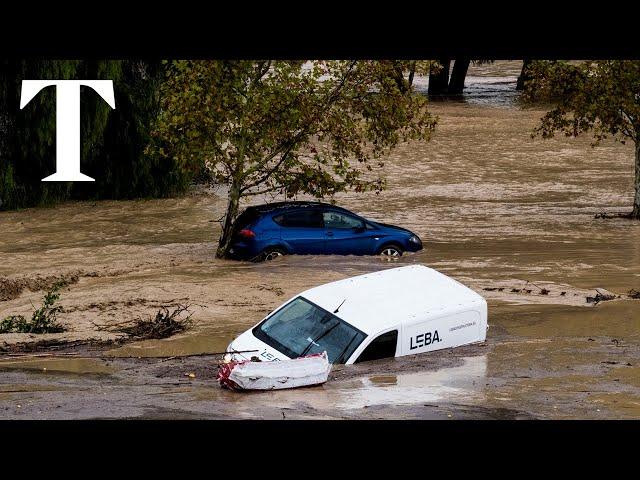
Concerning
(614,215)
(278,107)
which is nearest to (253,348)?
(278,107)

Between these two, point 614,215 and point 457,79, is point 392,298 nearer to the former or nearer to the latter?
point 614,215

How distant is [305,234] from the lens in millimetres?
22000

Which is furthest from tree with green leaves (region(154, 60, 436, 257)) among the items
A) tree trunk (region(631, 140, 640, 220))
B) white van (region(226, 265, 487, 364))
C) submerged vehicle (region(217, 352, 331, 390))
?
submerged vehicle (region(217, 352, 331, 390))

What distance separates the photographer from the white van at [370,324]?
42.5 feet

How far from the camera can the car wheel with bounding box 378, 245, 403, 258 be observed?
22.3m

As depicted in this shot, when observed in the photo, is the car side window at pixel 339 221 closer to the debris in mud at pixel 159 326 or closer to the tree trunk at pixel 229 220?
the tree trunk at pixel 229 220

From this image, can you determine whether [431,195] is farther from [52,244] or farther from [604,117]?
[52,244]

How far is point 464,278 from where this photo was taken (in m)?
20.5

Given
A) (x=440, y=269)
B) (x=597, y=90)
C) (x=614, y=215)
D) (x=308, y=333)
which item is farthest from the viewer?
(x=614, y=215)

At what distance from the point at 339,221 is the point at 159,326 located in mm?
7190

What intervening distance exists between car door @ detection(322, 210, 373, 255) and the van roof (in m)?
7.27

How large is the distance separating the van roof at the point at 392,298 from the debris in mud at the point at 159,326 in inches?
107

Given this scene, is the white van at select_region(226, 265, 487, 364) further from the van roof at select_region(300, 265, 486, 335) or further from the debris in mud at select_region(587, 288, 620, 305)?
the debris in mud at select_region(587, 288, 620, 305)
